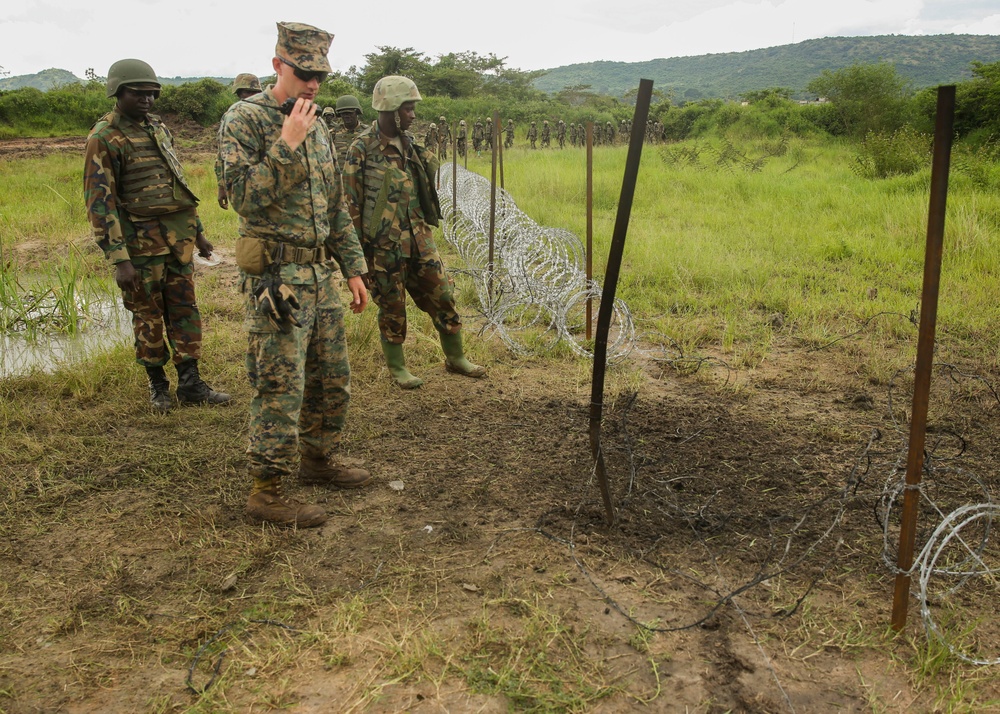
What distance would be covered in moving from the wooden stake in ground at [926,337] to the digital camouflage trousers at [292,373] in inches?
86.8

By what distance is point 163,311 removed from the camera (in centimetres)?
434

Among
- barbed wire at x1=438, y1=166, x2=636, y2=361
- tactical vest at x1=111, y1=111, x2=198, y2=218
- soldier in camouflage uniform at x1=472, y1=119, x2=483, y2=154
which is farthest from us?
soldier in camouflage uniform at x1=472, y1=119, x2=483, y2=154

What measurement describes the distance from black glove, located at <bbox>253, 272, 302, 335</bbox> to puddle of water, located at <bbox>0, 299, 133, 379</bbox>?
8.88 ft

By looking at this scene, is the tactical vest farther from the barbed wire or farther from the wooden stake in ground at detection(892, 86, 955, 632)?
the wooden stake in ground at detection(892, 86, 955, 632)

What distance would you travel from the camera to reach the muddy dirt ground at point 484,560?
224cm

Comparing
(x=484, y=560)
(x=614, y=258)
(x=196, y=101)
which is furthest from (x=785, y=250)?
(x=196, y=101)

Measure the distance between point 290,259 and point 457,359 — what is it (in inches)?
88.5

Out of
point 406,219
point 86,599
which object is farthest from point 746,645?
point 406,219

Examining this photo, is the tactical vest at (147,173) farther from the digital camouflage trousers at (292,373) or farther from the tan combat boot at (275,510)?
the tan combat boot at (275,510)

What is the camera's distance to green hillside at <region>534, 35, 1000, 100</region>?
8812 cm

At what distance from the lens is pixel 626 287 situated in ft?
22.9

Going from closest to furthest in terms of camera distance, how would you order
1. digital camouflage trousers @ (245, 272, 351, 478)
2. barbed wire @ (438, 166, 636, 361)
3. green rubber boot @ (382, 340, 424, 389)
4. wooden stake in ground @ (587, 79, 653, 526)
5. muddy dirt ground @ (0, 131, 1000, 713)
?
muddy dirt ground @ (0, 131, 1000, 713), wooden stake in ground @ (587, 79, 653, 526), digital camouflage trousers @ (245, 272, 351, 478), green rubber boot @ (382, 340, 424, 389), barbed wire @ (438, 166, 636, 361)

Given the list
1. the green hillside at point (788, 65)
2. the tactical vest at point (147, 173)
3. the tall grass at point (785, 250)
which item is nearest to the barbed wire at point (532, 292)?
the tall grass at point (785, 250)

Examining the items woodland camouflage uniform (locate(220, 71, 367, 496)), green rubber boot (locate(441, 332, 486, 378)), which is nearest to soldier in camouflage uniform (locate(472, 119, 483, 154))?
green rubber boot (locate(441, 332, 486, 378))
